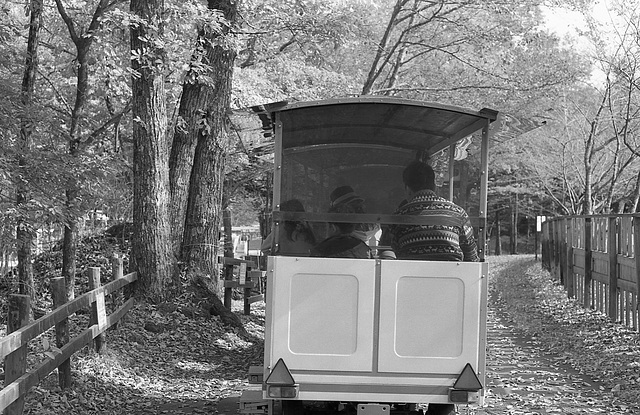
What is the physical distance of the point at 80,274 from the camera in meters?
18.5

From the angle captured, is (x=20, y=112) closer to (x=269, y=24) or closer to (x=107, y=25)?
(x=107, y=25)

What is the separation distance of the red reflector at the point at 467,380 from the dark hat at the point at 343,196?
1.47 m

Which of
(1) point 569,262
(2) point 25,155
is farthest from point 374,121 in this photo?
(1) point 569,262

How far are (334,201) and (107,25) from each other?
305 inches

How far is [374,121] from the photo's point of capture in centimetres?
616

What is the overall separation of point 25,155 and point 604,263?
10403 mm

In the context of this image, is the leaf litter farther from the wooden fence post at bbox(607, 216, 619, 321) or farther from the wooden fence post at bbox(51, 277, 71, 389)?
the wooden fence post at bbox(607, 216, 619, 321)

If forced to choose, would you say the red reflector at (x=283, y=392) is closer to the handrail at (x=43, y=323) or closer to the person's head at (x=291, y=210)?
the person's head at (x=291, y=210)

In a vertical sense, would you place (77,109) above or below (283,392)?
above

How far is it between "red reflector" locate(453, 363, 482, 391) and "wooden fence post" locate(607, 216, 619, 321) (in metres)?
8.92

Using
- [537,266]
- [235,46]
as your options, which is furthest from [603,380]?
[537,266]

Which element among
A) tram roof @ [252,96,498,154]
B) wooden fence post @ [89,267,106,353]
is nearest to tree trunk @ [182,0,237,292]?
wooden fence post @ [89,267,106,353]

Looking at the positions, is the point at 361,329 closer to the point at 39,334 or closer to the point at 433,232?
the point at 433,232

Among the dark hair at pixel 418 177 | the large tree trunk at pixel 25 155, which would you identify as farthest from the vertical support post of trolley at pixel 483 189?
the large tree trunk at pixel 25 155
